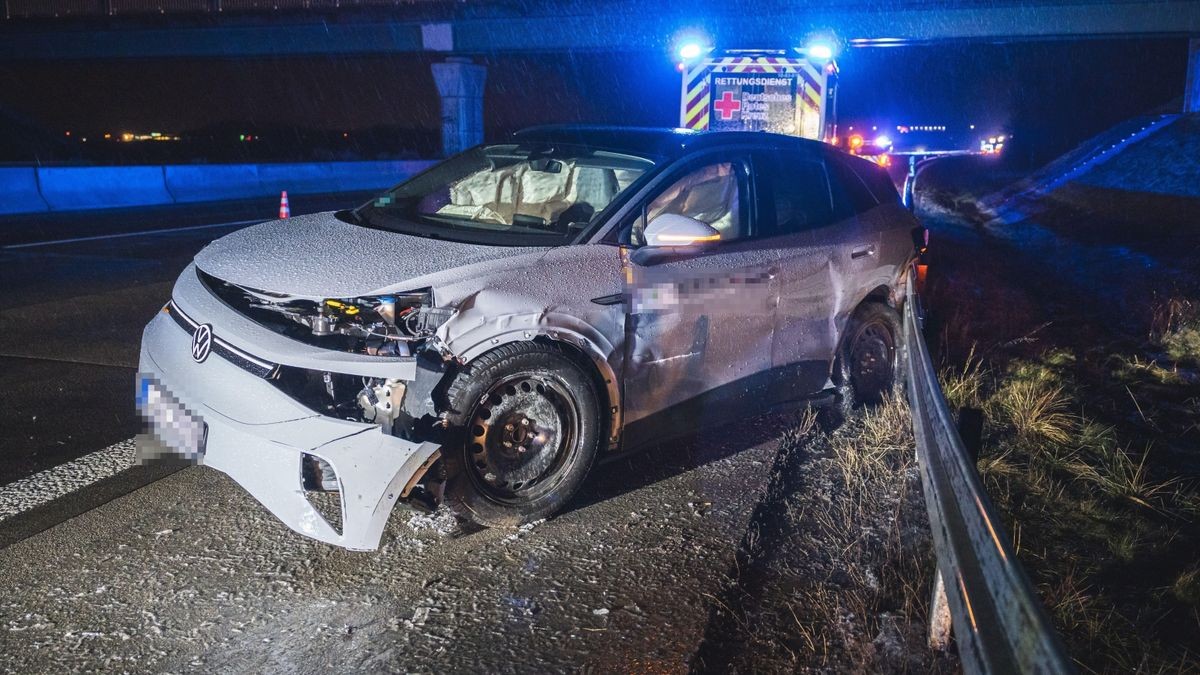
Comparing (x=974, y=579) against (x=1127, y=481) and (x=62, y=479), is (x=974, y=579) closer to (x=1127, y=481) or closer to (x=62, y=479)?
(x=1127, y=481)

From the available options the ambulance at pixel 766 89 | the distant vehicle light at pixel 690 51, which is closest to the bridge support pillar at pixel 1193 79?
the ambulance at pixel 766 89

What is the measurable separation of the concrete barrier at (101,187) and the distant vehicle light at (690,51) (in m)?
13.2

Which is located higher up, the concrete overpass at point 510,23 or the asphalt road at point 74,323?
the concrete overpass at point 510,23

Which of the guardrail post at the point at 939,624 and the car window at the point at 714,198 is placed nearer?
the guardrail post at the point at 939,624

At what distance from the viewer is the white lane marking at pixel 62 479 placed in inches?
176

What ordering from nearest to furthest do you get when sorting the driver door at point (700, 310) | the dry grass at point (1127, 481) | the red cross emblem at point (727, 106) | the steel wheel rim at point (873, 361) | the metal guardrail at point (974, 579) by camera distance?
the metal guardrail at point (974, 579)
the driver door at point (700, 310)
the dry grass at point (1127, 481)
the steel wheel rim at point (873, 361)
the red cross emblem at point (727, 106)

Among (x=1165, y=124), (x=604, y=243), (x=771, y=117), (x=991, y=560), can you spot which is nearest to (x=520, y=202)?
(x=604, y=243)

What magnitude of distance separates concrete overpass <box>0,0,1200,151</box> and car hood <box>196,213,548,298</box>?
25245 mm

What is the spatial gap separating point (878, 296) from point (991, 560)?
4130 mm

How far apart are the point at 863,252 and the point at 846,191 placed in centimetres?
41

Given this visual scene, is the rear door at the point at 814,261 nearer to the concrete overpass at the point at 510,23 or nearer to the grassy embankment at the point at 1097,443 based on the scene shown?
the grassy embankment at the point at 1097,443

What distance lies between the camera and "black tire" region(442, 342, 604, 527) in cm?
398


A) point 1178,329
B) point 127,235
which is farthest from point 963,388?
point 127,235

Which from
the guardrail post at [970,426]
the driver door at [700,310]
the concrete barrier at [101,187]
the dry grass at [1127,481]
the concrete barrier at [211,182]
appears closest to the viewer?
the guardrail post at [970,426]
